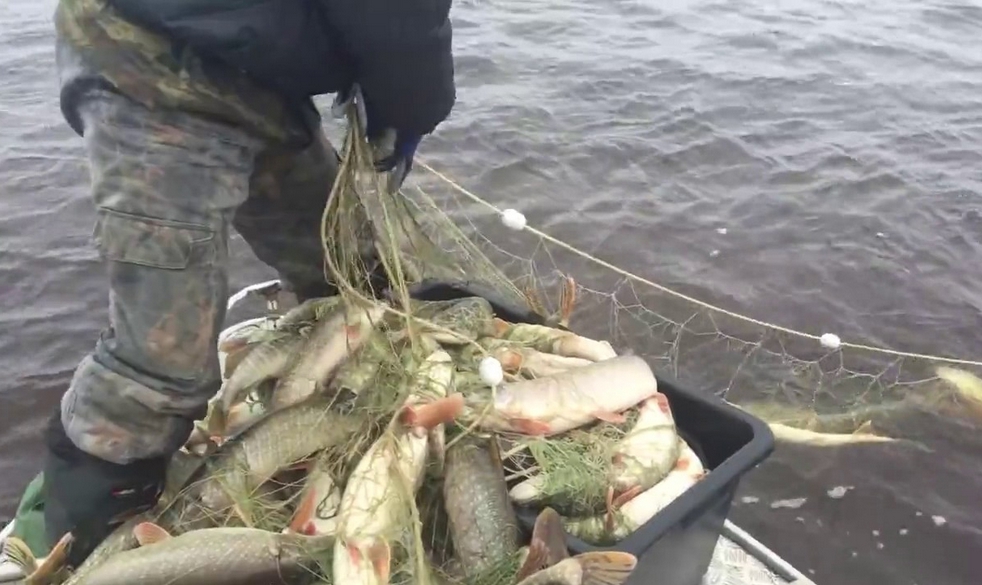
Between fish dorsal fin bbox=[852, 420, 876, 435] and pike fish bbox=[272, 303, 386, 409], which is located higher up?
pike fish bbox=[272, 303, 386, 409]

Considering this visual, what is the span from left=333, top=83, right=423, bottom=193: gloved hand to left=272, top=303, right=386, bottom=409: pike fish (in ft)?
1.53

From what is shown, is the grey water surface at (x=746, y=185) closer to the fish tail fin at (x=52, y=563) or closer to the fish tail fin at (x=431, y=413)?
the fish tail fin at (x=52, y=563)

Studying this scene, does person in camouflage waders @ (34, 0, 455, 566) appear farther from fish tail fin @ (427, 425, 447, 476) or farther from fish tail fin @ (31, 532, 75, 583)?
fish tail fin @ (427, 425, 447, 476)

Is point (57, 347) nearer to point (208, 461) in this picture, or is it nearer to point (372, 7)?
point (208, 461)

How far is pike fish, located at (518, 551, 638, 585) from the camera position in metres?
2.25

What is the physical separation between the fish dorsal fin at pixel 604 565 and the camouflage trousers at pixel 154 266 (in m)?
1.17

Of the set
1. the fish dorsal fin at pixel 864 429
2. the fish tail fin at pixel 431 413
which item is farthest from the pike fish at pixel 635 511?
the fish dorsal fin at pixel 864 429

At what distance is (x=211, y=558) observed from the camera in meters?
Result: 2.31

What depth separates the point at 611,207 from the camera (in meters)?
7.11

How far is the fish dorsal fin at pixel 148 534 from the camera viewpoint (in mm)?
2379

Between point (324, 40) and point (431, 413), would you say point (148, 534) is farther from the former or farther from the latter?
point (324, 40)

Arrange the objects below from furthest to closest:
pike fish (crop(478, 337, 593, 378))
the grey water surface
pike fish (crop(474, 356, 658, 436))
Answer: the grey water surface < pike fish (crop(478, 337, 593, 378)) < pike fish (crop(474, 356, 658, 436))

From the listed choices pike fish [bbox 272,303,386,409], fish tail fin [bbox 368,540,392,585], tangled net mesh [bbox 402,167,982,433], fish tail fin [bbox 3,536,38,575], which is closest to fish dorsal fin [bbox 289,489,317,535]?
fish tail fin [bbox 368,540,392,585]

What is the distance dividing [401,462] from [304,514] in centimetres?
31
